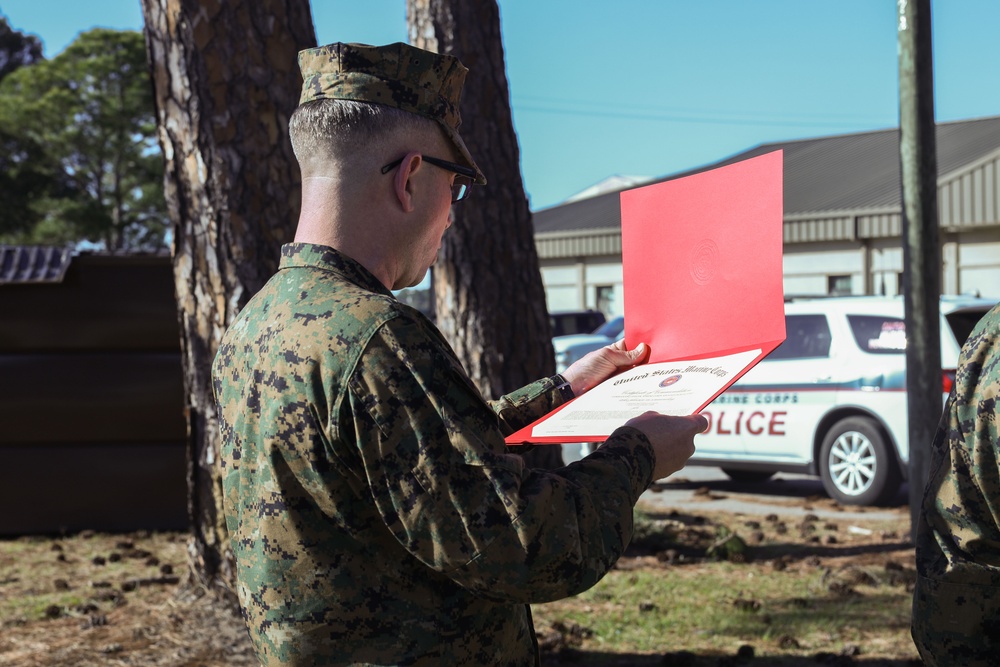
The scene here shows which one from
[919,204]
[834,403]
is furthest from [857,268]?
[919,204]

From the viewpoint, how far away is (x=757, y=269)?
2064mm

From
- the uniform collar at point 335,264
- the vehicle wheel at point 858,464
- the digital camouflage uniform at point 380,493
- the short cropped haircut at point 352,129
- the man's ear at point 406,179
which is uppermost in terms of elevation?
the short cropped haircut at point 352,129

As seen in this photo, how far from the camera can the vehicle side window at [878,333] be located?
948 centimetres

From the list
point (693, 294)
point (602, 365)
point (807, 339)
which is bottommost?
point (807, 339)

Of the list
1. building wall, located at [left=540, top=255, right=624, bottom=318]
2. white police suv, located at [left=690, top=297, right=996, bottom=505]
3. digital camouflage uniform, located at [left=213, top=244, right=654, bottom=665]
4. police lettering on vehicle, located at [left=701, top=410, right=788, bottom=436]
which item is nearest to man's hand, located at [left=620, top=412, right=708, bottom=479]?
digital camouflage uniform, located at [left=213, top=244, right=654, bottom=665]

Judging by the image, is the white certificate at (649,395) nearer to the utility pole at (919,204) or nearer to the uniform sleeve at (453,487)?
the uniform sleeve at (453,487)

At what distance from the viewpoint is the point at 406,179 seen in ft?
6.24

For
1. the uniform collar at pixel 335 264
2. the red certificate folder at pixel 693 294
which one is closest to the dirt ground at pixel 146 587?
the red certificate folder at pixel 693 294

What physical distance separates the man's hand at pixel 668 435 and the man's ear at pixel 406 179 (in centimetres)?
56

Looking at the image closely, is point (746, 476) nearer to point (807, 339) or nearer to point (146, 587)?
point (807, 339)

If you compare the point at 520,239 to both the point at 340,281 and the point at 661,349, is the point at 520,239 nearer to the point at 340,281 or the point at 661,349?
the point at 661,349

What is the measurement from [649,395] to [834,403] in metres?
8.24

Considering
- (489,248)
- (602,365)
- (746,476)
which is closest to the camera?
(602,365)

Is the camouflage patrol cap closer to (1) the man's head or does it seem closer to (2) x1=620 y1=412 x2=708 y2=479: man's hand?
(1) the man's head
